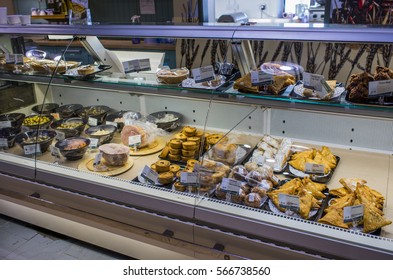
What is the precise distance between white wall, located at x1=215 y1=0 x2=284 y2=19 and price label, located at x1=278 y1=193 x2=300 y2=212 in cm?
574

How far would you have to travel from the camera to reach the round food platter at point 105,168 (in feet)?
7.92

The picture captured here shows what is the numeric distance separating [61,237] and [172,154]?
3.27 ft

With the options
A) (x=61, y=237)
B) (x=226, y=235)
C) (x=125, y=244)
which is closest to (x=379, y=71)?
(x=226, y=235)

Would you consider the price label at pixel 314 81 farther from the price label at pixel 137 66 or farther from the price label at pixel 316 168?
the price label at pixel 137 66

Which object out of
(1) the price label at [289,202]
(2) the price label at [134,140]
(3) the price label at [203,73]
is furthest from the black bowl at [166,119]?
(1) the price label at [289,202]

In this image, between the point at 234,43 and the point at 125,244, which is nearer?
the point at 234,43

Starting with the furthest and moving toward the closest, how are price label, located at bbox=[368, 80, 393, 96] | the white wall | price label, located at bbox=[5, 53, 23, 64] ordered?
1. the white wall
2. price label, located at bbox=[5, 53, 23, 64]
3. price label, located at bbox=[368, 80, 393, 96]

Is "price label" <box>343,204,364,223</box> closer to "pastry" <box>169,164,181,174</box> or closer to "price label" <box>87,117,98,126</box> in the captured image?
"pastry" <box>169,164,181,174</box>

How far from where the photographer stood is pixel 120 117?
303cm

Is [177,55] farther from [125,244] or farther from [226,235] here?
[226,235]

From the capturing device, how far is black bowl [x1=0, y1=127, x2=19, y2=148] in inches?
112

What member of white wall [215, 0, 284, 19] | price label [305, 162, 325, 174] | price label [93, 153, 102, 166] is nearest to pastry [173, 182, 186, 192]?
price label [93, 153, 102, 166]

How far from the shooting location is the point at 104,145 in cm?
261

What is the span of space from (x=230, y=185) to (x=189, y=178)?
9.0 inches
